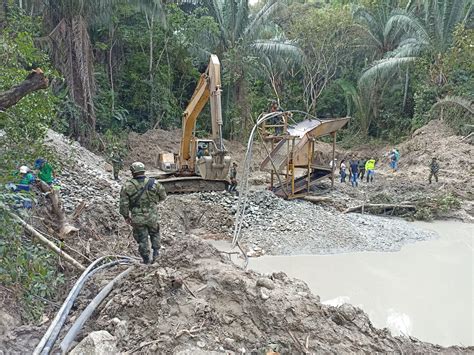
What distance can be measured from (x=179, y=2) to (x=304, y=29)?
23.0 feet

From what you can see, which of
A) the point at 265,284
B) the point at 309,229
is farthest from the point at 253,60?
the point at 265,284

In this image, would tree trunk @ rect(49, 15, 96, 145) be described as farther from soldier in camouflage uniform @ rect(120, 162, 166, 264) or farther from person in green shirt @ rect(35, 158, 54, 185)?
soldier in camouflage uniform @ rect(120, 162, 166, 264)

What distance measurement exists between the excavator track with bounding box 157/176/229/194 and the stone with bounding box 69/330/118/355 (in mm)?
8057

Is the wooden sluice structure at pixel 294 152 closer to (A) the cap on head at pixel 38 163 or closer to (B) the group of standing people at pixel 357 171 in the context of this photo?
(B) the group of standing people at pixel 357 171

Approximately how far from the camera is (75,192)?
761 centimetres

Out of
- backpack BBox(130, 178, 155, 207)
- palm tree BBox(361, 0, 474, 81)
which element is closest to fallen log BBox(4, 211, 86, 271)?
backpack BBox(130, 178, 155, 207)

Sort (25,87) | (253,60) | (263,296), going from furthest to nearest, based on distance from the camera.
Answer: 1. (253,60)
2. (25,87)
3. (263,296)

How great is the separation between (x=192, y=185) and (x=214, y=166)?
0.91 metres

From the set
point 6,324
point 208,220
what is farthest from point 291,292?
point 208,220

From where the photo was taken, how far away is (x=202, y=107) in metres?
11.5

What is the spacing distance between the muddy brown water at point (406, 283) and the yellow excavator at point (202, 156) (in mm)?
2772

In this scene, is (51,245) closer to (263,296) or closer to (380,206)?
(263,296)

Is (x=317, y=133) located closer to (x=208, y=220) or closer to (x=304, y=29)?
(x=208, y=220)

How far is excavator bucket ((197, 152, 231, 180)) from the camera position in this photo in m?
10.6
